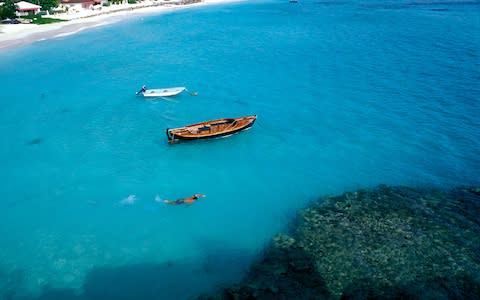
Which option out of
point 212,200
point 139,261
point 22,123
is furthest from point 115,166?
point 22,123

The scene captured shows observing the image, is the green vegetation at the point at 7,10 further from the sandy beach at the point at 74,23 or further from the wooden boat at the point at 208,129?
the wooden boat at the point at 208,129

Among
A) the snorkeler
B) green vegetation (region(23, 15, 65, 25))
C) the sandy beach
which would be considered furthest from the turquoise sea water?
green vegetation (region(23, 15, 65, 25))

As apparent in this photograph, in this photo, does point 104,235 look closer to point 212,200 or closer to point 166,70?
point 212,200

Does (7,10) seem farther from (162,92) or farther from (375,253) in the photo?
(375,253)

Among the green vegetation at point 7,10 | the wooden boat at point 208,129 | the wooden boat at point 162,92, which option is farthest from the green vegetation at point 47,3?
the wooden boat at point 208,129

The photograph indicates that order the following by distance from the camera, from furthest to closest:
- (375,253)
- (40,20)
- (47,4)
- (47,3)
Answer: (47,4)
(47,3)
(40,20)
(375,253)

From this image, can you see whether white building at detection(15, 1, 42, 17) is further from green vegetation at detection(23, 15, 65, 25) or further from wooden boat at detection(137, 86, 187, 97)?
wooden boat at detection(137, 86, 187, 97)

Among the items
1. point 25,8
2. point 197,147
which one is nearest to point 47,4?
point 25,8
